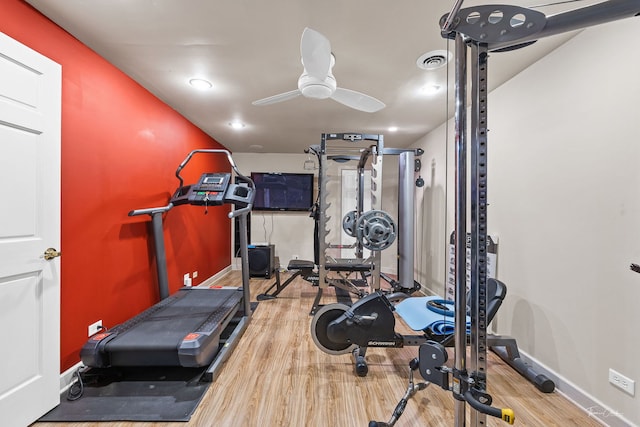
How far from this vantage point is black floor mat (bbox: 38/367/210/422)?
1.47 m

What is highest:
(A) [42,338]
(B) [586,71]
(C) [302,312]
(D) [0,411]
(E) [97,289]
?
(B) [586,71]

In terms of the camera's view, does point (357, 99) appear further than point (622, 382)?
Yes

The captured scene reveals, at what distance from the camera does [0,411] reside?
125 cm

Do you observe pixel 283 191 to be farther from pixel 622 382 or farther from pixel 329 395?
pixel 622 382

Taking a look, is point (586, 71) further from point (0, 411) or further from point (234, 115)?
point (0, 411)

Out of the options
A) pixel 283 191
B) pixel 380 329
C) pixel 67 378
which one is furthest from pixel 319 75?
pixel 283 191

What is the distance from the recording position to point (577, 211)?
1.64 m

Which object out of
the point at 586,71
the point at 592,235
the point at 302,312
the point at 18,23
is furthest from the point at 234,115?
the point at 592,235

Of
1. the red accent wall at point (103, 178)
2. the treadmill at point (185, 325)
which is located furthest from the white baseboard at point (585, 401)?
the red accent wall at point (103, 178)

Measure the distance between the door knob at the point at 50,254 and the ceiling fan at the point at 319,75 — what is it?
1608mm

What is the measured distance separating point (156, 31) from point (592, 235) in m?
3.06

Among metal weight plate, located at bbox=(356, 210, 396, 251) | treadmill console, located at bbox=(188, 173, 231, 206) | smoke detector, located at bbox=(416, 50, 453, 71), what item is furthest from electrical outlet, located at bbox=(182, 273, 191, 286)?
smoke detector, located at bbox=(416, 50, 453, 71)

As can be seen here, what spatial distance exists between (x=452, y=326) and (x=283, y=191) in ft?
12.6

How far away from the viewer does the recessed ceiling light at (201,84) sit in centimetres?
228
